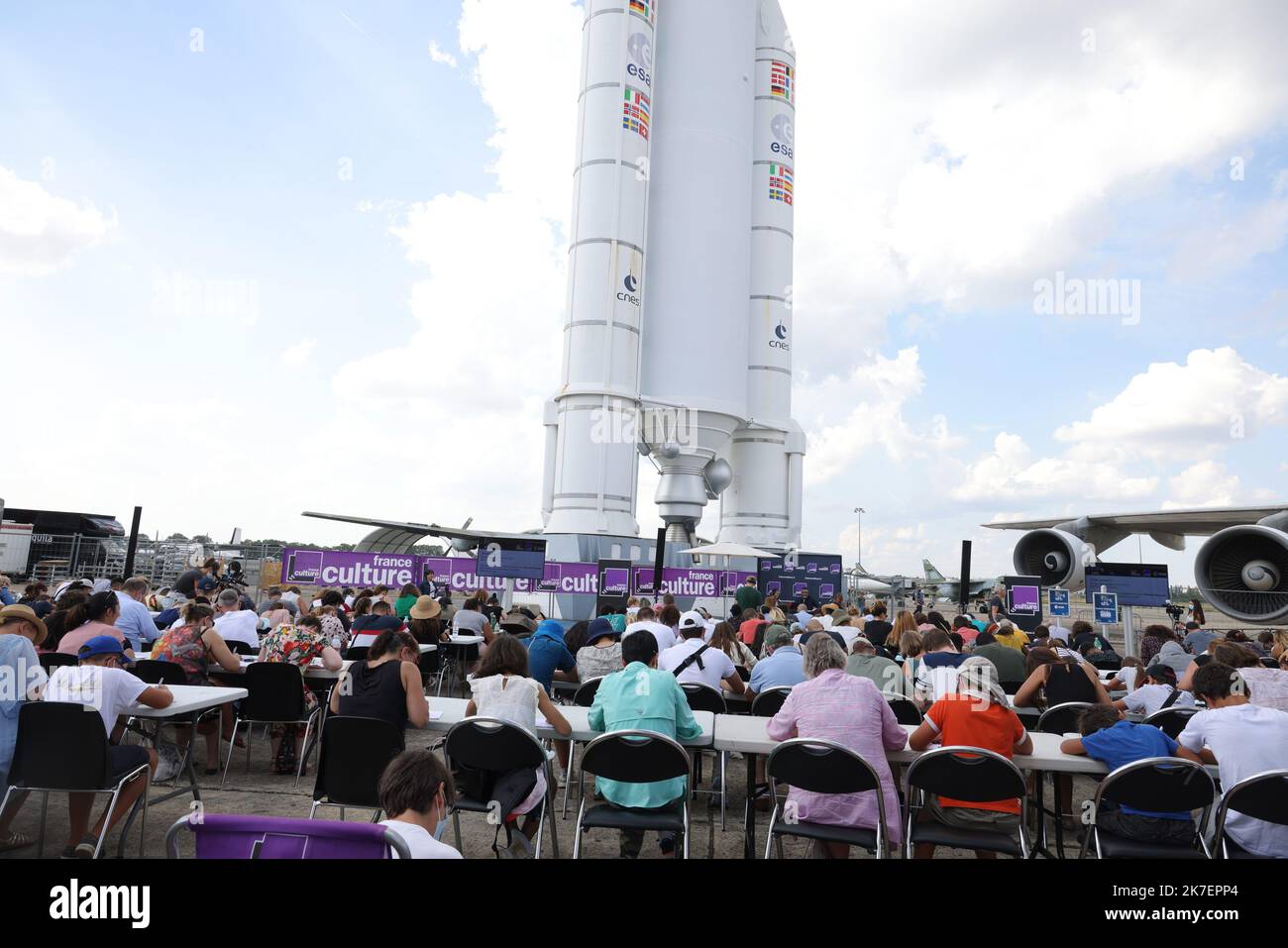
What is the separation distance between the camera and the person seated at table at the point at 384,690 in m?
4.41

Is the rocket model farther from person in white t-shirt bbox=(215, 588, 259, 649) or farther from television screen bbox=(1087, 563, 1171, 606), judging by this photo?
person in white t-shirt bbox=(215, 588, 259, 649)

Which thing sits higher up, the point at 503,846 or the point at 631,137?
the point at 631,137

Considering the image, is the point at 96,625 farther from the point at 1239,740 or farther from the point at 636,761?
the point at 1239,740

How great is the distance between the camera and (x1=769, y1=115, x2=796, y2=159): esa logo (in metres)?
30.3

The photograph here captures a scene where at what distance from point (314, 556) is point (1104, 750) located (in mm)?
12817

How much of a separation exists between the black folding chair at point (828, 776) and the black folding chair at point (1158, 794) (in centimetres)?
102

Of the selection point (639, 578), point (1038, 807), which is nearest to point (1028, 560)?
point (639, 578)

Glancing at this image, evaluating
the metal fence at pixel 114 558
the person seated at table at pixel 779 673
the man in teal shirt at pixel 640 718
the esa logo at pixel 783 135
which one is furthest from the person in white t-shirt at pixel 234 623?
the esa logo at pixel 783 135

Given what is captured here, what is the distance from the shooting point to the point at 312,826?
194cm

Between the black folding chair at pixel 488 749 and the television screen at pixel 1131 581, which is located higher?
the television screen at pixel 1131 581

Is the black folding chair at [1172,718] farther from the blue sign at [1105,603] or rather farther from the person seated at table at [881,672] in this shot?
the blue sign at [1105,603]

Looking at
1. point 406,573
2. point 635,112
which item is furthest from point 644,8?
point 406,573

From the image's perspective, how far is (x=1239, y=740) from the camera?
359 centimetres

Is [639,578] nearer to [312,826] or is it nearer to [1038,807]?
[1038,807]
